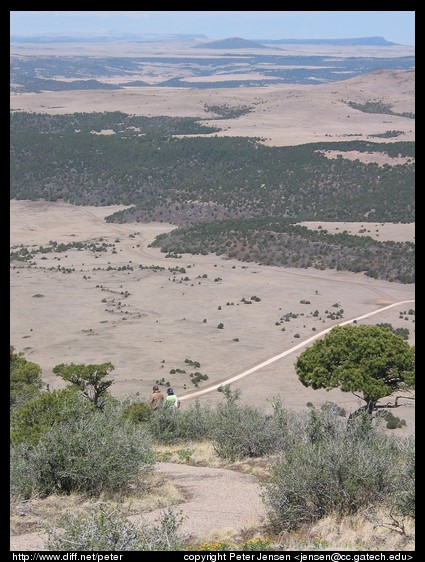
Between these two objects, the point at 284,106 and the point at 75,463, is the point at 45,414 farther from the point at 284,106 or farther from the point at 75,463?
the point at 284,106

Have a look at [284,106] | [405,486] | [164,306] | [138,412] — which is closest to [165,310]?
[164,306]

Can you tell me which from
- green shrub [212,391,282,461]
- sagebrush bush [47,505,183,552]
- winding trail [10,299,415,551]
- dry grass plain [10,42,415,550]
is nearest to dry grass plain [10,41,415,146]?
dry grass plain [10,42,415,550]

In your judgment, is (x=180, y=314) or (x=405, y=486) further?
(x=180, y=314)

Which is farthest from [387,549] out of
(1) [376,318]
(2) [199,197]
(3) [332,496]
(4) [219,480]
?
(2) [199,197]

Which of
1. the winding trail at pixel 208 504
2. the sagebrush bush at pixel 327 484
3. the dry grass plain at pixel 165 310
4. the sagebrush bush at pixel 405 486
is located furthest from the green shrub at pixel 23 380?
the sagebrush bush at pixel 405 486

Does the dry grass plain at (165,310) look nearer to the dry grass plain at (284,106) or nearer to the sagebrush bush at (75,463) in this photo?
the sagebrush bush at (75,463)
